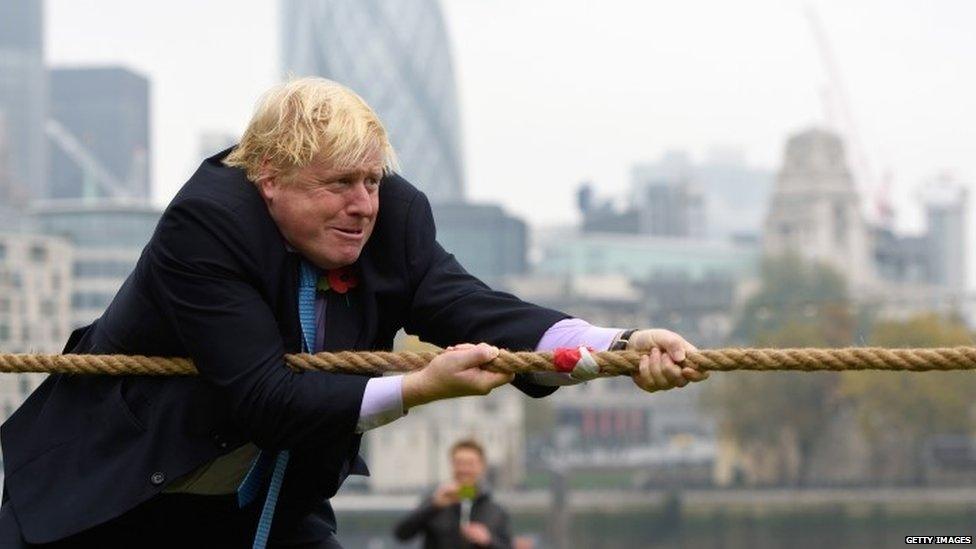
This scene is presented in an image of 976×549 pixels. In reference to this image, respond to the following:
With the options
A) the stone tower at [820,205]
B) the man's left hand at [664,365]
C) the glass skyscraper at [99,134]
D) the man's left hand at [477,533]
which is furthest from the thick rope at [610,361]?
the glass skyscraper at [99,134]

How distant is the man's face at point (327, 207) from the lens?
3.61 meters

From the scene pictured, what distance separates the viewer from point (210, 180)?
12.2 ft

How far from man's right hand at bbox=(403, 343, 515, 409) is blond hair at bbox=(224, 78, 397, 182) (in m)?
0.40

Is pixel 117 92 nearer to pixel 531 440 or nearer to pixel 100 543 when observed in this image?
pixel 531 440

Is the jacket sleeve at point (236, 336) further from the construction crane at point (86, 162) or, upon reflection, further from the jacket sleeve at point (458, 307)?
the construction crane at point (86, 162)

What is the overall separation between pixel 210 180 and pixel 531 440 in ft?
333

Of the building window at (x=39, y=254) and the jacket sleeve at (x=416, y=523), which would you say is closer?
the jacket sleeve at (x=416, y=523)

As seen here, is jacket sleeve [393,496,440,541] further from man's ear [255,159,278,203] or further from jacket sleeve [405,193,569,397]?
man's ear [255,159,278,203]

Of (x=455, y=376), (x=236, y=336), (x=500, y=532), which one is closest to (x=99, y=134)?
(x=500, y=532)

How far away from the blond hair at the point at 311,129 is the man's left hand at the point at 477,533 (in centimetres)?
672

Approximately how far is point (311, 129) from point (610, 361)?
71 cm

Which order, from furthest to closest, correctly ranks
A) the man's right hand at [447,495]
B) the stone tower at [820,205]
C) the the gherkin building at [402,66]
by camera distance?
1. the the gherkin building at [402,66]
2. the stone tower at [820,205]
3. the man's right hand at [447,495]

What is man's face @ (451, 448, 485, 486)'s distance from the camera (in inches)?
396

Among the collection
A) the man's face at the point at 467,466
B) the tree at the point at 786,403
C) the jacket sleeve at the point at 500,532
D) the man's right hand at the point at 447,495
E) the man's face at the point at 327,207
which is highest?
the man's face at the point at 327,207
